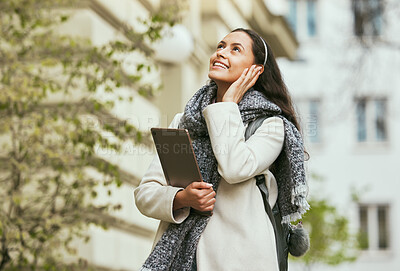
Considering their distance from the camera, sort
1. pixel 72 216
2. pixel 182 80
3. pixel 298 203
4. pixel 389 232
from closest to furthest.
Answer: pixel 298 203 → pixel 72 216 → pixel 182 80 → pixel 389 232

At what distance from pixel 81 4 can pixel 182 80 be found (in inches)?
95.0

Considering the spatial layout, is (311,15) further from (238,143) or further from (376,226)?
(238,143)

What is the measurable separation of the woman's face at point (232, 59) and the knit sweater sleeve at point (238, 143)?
6.9 inches

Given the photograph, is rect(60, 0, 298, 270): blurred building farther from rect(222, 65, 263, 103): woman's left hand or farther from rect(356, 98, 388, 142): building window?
rect(356, 98, 388, 142): building window

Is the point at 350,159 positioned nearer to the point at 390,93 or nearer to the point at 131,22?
the point at 390,93

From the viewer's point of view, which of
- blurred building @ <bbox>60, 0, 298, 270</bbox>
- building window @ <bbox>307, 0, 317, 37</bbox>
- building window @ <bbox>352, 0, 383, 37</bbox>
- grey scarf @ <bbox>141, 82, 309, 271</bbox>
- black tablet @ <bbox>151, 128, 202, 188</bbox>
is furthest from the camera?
building window @ <bbox>307, 0, 317, 37</bbox>

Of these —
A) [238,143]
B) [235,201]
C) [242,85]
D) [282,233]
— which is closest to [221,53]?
[242,85]

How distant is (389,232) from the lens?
20688 millimetres

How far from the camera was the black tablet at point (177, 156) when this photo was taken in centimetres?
284

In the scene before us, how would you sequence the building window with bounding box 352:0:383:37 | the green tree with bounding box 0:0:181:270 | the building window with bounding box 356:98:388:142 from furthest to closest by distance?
the building window with bounding box 356:98:388:142 → the building window with bounding box 352:0:383:37 → the green tree with bounding box 0:0:181:270

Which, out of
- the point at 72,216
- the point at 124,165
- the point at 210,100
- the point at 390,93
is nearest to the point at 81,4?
the point at 124,165

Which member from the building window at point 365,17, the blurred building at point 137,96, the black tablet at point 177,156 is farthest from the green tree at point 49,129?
the building window at point 365,17

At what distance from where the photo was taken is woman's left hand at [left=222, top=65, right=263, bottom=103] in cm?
304

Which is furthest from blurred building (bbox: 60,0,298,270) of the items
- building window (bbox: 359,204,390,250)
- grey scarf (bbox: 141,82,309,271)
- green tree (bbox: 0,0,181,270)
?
building window (bbox: 359,204,390,250)
